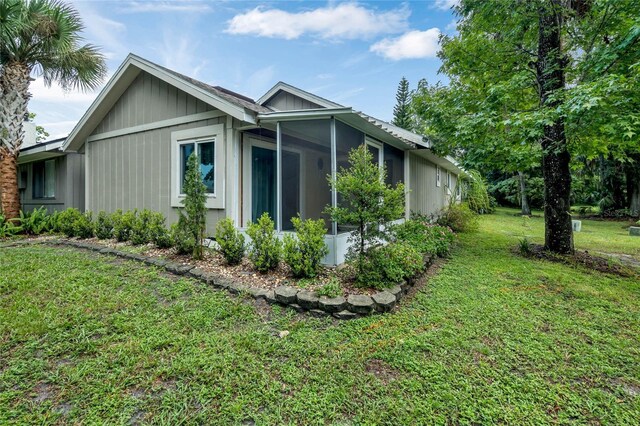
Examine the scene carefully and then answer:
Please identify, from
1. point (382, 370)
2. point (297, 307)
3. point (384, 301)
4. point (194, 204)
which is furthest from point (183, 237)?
point (382, 370)

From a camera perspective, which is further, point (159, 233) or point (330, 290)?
point (159, 233)

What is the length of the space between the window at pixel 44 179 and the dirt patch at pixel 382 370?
13.4 m

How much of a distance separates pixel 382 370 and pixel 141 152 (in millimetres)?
7972

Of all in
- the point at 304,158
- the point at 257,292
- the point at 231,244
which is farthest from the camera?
the point at 304,158

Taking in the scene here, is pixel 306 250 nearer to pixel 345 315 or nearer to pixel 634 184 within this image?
pixel 345 315

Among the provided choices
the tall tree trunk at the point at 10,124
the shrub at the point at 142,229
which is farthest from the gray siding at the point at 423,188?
the tall tree trunk at the point at 10,124

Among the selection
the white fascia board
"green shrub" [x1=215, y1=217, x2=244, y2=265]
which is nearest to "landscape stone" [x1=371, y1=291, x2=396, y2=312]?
"green shrub" [x1=215, y1=217, x2=244, y2=265]

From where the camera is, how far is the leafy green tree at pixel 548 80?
501 cm

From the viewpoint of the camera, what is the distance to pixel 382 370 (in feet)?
8.46

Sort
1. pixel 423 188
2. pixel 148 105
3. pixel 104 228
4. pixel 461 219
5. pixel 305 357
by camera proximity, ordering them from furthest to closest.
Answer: pixel 423 188 < pixel 461 219 < pixel 148 105 < pixel 104 228 < pixel 305 357

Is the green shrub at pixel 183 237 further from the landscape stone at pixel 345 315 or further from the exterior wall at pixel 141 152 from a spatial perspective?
the landscape stone at pixel 345 315

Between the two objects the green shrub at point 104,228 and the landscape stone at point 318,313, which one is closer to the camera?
the landscape stone at point 318,313

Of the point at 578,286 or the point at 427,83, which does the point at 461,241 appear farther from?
the point at 427,83

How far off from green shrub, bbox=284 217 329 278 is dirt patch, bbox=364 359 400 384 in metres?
1.93
